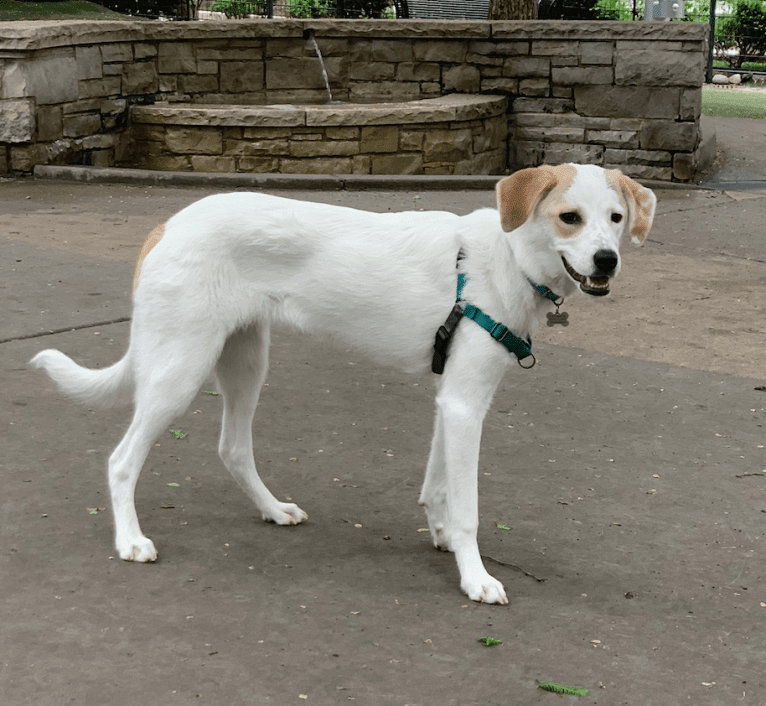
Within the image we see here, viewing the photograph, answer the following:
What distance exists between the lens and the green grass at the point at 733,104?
17125 millimetres

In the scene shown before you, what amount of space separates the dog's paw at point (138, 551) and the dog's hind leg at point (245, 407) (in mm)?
474

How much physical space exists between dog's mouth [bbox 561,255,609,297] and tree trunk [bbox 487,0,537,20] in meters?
11.2

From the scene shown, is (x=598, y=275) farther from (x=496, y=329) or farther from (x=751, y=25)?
(x=751, y=25)

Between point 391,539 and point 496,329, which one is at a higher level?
point 496,329

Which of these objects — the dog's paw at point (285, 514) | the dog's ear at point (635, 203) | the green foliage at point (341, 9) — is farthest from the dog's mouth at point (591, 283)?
the green foliage at point (341, 9)

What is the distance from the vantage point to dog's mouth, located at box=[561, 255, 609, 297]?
3361 mm

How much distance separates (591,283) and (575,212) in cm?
22

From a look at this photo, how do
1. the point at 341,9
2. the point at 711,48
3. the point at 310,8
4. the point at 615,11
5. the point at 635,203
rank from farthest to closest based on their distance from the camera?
the point at 615,11, the point at 341,9, the point at 711,48, the point at 310,8, the point at 635,203

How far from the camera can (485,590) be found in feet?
11.5

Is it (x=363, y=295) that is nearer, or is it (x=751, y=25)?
(x=363, y=295)

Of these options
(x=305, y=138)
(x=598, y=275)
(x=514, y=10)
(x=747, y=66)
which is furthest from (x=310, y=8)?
(x=598, y=275)

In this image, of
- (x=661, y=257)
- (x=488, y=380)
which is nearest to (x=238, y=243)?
(x=488, y=380)

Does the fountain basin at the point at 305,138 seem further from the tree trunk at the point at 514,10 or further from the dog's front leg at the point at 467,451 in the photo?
the dog's front leg at the point at 467,451

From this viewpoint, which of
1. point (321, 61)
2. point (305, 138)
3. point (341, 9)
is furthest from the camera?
point (341, 9)
